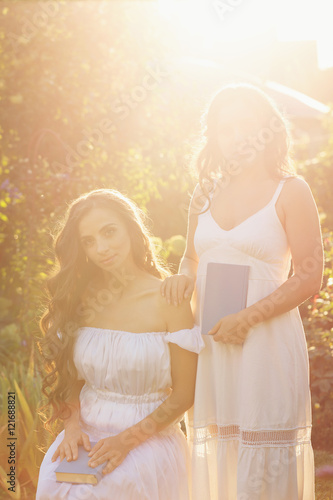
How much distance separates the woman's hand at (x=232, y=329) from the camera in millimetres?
2375

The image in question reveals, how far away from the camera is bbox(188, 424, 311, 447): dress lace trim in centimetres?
237

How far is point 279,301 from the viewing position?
236cm

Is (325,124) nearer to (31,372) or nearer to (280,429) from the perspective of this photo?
(31,372)

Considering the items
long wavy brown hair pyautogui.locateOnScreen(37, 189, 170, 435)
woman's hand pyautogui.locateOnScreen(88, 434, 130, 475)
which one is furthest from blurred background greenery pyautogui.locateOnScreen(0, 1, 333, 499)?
woman's hand pyautogui.locateOnScreen(88, 434, 130, 475)

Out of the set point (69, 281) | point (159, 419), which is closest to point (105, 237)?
point (69, 281)

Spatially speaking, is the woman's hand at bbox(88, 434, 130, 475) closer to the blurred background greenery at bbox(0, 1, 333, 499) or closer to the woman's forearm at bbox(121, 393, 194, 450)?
the woman's forearm at bbox(121, 393, 194, 450)

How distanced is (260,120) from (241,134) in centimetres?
10

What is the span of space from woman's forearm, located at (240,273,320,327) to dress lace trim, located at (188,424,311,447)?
392mm

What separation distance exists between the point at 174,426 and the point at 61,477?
1.59 feet

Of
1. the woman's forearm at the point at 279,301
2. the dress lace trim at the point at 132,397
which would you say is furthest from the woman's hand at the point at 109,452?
the woman's forearm at the point at 279,301

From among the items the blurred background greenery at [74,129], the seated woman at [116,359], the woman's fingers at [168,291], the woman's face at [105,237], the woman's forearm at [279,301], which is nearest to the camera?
the woman's forearm at [279,301]

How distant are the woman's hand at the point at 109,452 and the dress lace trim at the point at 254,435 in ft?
0.91

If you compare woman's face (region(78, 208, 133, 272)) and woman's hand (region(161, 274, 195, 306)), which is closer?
woman's hand (region(161, 274, 195, 306))

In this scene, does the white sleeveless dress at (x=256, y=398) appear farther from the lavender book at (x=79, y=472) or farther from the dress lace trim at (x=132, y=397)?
the lavender book at (x=79, y=472)
